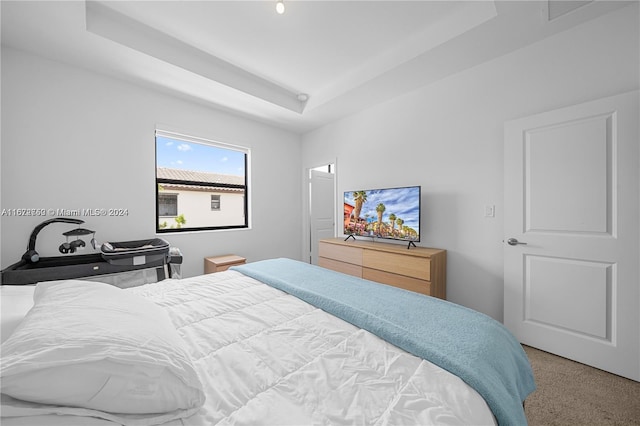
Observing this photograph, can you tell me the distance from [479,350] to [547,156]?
6.50 feet

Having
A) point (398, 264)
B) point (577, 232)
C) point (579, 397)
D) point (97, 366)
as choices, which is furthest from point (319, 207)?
point (97, 366)

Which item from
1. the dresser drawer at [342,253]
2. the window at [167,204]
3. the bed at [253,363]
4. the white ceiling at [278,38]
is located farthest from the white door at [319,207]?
the bed at [253,363]

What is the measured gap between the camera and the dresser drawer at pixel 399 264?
100.0 inches

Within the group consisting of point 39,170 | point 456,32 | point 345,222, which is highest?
point 456,32

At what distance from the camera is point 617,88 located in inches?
73.7

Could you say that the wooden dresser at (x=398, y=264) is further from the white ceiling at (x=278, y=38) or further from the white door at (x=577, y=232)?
the white ceiling at (x=278, y=38)

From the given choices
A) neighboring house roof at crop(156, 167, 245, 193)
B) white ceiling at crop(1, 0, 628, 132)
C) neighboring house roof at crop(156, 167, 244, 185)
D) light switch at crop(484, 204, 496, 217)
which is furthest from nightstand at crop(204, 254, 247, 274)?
light switch at crop(484, 204, 496, 217)

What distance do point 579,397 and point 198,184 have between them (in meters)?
4.15

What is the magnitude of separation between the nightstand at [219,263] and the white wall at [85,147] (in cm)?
10

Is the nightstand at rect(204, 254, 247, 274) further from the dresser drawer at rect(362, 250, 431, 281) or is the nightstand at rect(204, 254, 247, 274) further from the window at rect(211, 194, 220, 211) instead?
the dresser drawer at rect(362, 250, 431, 281)

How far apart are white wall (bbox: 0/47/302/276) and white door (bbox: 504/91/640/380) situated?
3.40 meters

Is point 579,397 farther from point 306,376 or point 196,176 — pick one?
point 196,176

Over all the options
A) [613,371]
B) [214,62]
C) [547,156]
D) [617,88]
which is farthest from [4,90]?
[613,371]

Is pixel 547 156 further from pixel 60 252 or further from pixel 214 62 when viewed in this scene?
pixel 60 252
